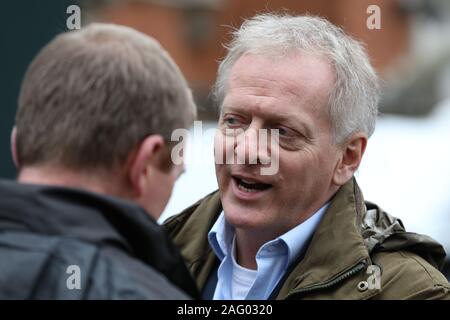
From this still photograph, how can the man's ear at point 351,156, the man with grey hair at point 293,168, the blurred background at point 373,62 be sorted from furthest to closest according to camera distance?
the blurred background at point 373,62 → the man's ear at point 351,156 → the man with grey hair at point 293,168

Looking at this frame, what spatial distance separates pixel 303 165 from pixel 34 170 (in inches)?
55.4

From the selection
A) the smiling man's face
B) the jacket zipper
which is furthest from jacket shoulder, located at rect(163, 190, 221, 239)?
the jacket zipper

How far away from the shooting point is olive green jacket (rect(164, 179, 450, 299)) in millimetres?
3303

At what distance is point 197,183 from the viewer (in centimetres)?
712

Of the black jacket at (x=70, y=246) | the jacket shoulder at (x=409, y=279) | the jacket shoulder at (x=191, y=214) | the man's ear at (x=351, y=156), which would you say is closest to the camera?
the black jacket at (x=70, y=246)

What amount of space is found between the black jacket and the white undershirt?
1.27 m

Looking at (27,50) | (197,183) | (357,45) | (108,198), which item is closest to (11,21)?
(27,50)

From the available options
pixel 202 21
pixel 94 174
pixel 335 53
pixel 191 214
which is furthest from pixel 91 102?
pixel 202 21

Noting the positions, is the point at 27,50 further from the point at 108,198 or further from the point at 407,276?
the point at 108,198

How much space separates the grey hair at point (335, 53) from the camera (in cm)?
368

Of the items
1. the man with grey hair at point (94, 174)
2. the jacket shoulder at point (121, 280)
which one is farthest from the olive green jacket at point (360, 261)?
the jacket shoulder at point (121, 280)

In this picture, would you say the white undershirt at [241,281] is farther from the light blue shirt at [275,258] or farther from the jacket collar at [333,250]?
the jacket collar at [333,250]

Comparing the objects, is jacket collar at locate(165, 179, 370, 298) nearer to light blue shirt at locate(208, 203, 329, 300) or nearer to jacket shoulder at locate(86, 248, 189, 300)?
light blue shirt at locate(208, 203, 329, 300)

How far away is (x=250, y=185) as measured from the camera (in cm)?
362
